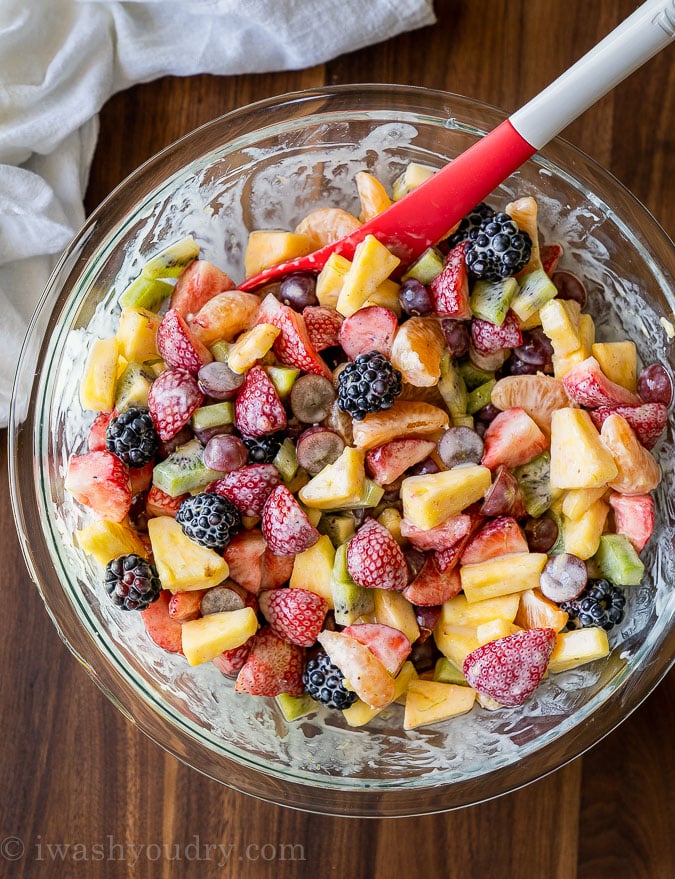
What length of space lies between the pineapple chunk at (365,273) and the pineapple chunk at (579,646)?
732 millimetres

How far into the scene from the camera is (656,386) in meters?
1.60

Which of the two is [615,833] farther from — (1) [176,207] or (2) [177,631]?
(1) [176,207]

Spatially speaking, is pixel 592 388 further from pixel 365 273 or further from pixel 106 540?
pixel 106 540

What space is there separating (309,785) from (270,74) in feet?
5.12

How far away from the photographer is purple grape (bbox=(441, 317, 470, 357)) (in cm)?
157

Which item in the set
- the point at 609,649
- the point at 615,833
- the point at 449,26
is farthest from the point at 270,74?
the point at 615,833

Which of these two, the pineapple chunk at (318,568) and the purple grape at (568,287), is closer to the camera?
the pineapple chunk at (318,568)

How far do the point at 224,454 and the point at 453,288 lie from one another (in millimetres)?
523

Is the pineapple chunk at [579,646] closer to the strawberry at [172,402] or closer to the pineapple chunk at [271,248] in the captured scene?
the strawberry at [172,402]

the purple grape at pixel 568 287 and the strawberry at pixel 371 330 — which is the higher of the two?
the purple grape at pixel 568 287

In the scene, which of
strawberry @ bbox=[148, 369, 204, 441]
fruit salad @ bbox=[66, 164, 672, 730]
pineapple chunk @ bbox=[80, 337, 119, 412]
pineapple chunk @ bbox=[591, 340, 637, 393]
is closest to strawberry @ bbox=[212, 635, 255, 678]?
fruit salad @ bbox=[66, 164, 672, 730]

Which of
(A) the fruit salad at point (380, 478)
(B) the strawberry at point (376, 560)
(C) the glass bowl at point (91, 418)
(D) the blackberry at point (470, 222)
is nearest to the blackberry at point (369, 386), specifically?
(A) the fruit salad at point (380, 478)

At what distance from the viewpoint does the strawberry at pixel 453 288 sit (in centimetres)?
150

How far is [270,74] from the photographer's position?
1.88 meters
